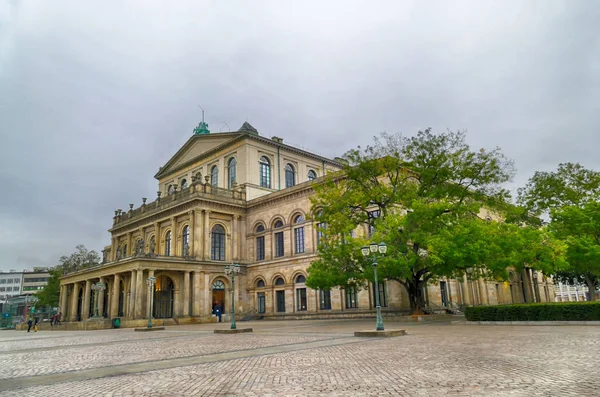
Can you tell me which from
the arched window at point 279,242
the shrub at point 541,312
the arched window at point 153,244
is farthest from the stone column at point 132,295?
the shrub at point 541,312

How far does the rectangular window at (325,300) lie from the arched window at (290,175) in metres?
16.0

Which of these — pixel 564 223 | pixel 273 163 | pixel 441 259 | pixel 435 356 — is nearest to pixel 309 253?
pixel 273 163

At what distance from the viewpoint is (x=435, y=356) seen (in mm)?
10398

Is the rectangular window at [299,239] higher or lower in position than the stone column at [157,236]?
lower

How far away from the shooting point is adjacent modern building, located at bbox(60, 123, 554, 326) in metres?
39.0

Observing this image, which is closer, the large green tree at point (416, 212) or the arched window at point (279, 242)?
the large green tree at point (416, 212)

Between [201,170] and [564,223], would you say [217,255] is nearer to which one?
[201,170]

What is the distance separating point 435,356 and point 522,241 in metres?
17.7

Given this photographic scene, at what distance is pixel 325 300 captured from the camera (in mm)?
39469

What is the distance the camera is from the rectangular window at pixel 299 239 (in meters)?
41.9

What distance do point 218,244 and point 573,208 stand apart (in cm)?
3205

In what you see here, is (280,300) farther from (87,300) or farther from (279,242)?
(87,300)

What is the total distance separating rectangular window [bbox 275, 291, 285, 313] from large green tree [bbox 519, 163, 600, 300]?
24.0 metres

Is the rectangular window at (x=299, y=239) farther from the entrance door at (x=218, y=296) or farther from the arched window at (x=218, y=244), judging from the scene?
the entrance door at (x=218, y=296)
